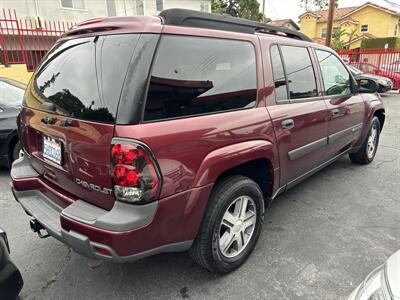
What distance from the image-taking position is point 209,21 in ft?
7.13

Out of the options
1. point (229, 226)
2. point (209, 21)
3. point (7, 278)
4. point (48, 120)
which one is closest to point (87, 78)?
point (48, 120)

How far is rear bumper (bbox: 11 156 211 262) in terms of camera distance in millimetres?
1700

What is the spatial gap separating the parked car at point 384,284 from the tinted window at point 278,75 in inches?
63.0

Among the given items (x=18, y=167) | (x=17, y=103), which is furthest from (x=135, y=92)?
(x=17, y=103)

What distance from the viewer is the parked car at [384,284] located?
1219mm

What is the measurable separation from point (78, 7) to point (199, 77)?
51.9ft

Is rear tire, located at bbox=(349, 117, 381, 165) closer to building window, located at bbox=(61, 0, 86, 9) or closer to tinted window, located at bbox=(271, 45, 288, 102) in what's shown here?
tinted window, located at bbox=(271, 45, 288, 102)

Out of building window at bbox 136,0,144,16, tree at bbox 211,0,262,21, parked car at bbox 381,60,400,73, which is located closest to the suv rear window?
parked car at bbox 381,60,400,73

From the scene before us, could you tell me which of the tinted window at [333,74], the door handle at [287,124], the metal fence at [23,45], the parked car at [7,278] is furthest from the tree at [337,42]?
the parked car at [7,278]

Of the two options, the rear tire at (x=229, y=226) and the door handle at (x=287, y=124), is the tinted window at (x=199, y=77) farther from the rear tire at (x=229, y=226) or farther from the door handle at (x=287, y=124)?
the rear tire at (x=229, y=226)

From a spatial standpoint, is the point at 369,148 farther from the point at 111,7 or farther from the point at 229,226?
the point at 111,7

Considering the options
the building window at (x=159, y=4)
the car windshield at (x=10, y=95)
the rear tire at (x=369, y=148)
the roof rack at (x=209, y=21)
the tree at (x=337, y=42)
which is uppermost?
the building window at (x=159, y=4)

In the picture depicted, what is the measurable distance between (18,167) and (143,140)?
1.60 m

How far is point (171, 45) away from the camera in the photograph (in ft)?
6.12
